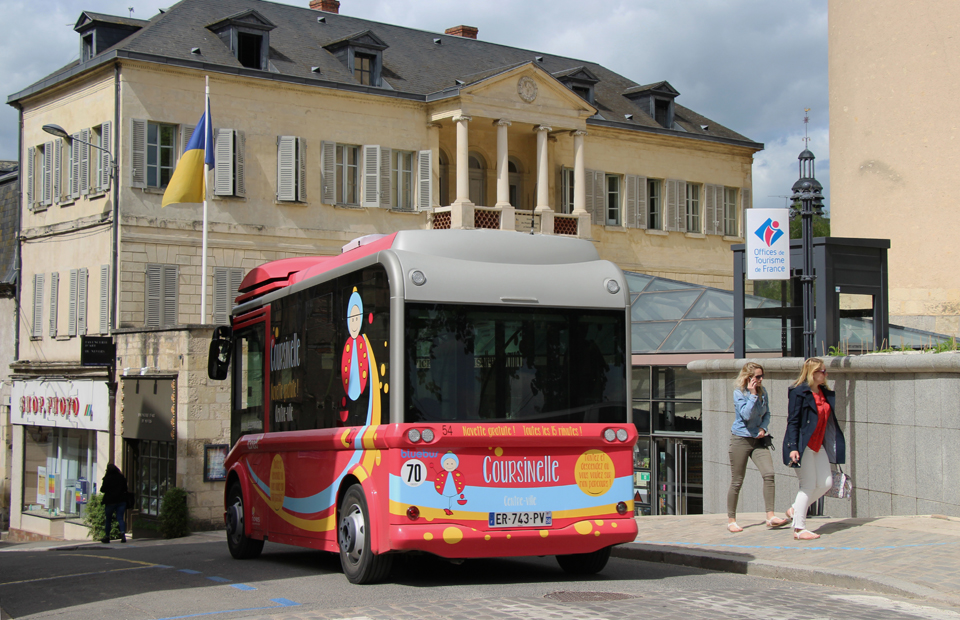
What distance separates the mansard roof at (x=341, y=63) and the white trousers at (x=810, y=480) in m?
24.7

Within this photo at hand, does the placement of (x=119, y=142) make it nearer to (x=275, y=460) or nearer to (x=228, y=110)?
(x=228, y=110)

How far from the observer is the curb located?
926 centimetres

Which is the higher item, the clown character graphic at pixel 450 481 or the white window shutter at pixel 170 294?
the white window shutter at pixel 170 294

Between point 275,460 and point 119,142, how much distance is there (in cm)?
2141

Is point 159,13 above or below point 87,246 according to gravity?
above

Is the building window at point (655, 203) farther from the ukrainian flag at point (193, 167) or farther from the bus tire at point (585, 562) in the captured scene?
the bus tire at point (585, 562)

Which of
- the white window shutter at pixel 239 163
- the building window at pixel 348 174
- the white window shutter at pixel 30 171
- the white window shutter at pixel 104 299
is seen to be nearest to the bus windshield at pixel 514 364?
the white window shutter at pixel 104 299

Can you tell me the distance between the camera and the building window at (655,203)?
41.8m

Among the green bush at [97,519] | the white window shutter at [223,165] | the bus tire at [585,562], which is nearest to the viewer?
the bus tire at [585,562]

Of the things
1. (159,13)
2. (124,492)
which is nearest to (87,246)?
(159,13)

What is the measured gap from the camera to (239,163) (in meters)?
33.5

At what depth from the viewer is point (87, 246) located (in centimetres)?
3328

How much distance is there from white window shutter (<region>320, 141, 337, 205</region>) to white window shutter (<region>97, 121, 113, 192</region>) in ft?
19.4

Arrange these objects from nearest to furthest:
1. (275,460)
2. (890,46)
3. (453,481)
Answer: (453,481) < (275,460) < (890,46)
